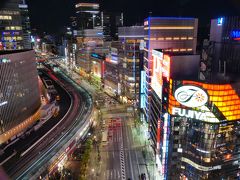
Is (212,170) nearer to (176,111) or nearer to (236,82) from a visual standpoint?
(176,111)

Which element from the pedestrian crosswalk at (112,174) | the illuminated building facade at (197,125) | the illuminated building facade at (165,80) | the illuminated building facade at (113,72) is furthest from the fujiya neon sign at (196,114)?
the illuminated building facade at (113,72)

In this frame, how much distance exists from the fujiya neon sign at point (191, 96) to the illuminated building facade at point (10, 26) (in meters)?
122

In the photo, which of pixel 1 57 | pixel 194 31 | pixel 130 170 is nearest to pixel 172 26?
pixel 194 31

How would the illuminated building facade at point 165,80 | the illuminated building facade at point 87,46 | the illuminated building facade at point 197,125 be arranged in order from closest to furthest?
the illuminated building facade at point 197,125, the illuminated building facade at point 165,80, the illuminated building facade at point 87,46

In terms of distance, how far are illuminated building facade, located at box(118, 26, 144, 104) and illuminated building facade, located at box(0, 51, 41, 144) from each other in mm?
43160

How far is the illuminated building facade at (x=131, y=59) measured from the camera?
104081mm

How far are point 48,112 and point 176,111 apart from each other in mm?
58628

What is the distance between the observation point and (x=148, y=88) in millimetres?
85312

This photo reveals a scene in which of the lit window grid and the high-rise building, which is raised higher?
the high-rise building

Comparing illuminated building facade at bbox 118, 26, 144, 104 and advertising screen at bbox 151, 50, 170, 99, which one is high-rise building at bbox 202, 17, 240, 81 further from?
illuminated building facade at bbox 118, 26, 144, 104

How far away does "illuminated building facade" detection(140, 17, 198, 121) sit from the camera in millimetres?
84312

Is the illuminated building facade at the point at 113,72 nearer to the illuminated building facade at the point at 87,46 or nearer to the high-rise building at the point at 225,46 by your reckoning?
the illuminated building facade at the point at 87,46

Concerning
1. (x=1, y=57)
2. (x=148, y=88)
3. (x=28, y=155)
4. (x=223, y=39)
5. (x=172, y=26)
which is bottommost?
(x=28, y=155)

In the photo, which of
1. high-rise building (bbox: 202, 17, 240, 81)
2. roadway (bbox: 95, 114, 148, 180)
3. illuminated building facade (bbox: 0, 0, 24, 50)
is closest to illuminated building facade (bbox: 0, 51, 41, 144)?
roadway (bbox: 95, 114, 148, 180)
